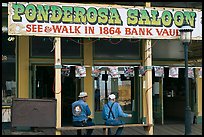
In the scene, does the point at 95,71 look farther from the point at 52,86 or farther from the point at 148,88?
the point at 148,88

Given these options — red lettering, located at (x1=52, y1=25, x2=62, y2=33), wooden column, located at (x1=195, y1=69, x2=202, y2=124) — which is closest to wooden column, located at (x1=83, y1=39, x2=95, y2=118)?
red lettering, located at (x1=52, y1=25, x2=62, y2=33)

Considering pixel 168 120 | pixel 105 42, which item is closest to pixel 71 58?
pixel 105 42

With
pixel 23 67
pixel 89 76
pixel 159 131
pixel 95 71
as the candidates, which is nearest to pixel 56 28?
pixel 95 71

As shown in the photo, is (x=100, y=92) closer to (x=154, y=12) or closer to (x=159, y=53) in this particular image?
(x=159, y=53)

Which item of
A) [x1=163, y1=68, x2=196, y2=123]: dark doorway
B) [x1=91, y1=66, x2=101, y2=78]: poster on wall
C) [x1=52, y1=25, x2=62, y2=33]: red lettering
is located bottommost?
[x1=163, y1=68, x2=196, y2=123]: dark doorway

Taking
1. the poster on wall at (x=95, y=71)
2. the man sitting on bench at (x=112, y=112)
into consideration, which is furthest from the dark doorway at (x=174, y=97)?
the man sitting on bench at (x=112, y=112)

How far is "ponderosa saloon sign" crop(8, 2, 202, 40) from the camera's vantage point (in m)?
10.3

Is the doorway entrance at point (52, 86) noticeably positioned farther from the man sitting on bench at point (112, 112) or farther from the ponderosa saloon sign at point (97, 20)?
the man sitting on bench at point (112, 112)

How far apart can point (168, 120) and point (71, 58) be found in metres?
5.38

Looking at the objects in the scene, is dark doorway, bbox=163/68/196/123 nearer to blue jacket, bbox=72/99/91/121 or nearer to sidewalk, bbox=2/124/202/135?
sidewalk, bbox=2/124/202/135

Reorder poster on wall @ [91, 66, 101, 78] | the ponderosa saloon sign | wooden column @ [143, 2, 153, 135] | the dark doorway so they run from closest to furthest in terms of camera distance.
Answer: the ponderosa saloon sign < wooden column @ [143, 2, 153, 135] < poster on wall @ [91, 66, 101, 78] < the dark doorway

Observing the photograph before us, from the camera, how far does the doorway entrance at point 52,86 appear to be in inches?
536

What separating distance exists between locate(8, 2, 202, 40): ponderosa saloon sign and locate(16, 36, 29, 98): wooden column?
2.91 metres

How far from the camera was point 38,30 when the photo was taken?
10406 millimetres
